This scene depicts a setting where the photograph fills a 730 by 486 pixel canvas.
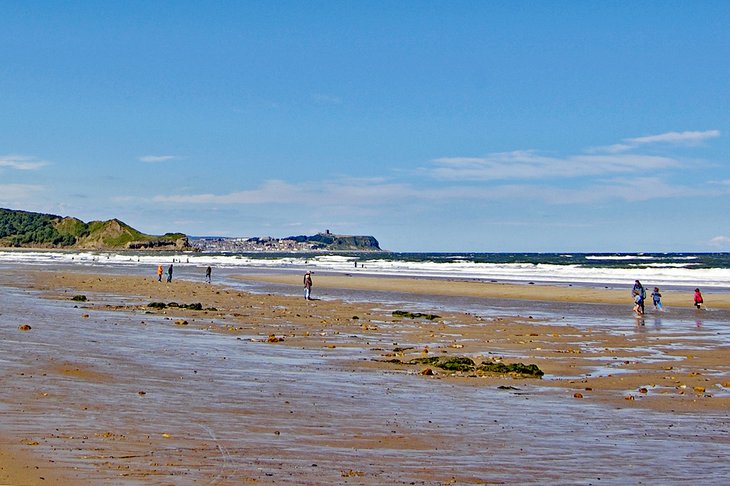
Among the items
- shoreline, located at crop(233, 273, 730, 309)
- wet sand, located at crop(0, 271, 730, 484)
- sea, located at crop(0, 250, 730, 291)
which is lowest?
wet sand, located at crop(0, 271, 730, 484)

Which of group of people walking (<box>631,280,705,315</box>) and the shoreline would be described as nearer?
group of people walking (<box>631,280,705,315</box>)

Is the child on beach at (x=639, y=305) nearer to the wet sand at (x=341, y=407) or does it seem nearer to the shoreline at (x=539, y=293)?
the shoreline at (x=539, y=293)

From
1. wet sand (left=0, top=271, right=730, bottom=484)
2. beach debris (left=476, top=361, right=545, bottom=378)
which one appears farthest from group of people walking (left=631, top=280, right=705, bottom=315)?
beach debris (left=476, top=361, right=545, bottom=378)

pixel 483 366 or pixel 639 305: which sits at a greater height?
pixel 639 305

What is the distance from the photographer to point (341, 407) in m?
11.6

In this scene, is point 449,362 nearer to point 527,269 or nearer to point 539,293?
point 539,293

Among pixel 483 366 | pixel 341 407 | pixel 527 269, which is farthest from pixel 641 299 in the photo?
pixel 527 269

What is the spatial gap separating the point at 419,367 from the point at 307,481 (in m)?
9.22

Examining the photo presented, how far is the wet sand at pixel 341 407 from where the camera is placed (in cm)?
820

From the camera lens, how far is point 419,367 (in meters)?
16.7

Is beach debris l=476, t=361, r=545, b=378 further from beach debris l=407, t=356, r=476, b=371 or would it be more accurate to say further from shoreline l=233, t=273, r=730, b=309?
shoreline l=233, t=273, r=730, b=309

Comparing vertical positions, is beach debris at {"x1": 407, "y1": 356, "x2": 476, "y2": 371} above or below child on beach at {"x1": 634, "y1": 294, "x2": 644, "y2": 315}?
below

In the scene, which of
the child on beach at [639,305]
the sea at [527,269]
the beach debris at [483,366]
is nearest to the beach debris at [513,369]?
the beach debris at [483,366]

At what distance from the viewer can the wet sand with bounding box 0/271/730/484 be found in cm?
820
